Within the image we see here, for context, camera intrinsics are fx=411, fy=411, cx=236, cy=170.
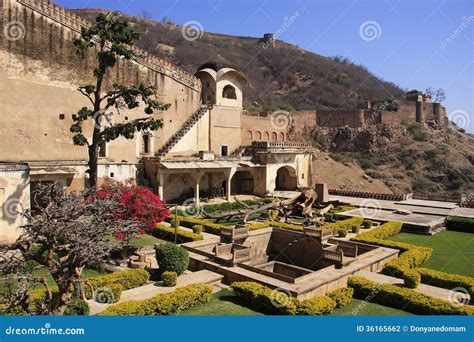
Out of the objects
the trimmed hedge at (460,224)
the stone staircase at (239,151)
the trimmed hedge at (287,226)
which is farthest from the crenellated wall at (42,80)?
the trimmed hedge at (460,224)

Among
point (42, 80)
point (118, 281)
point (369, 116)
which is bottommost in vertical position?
point (118, 281)

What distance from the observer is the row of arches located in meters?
36.9

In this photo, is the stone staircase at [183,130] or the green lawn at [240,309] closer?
the green lawn at [240,309]

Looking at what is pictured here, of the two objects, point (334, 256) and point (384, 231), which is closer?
point (334, 256)

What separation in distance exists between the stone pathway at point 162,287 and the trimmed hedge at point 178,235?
439 cm

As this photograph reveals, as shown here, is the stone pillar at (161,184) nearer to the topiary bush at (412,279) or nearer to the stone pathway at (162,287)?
the stone pathway at (162,287)

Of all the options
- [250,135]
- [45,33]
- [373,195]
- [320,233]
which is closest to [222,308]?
[320,233]

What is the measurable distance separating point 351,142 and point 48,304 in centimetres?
4873

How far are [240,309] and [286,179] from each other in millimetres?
24637

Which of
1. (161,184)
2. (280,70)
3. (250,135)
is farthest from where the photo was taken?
(280,70)

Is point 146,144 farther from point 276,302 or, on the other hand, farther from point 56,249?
point 56,249

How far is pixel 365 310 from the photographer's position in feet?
36.4

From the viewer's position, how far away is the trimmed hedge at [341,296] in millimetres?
11086

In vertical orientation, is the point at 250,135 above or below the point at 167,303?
above
